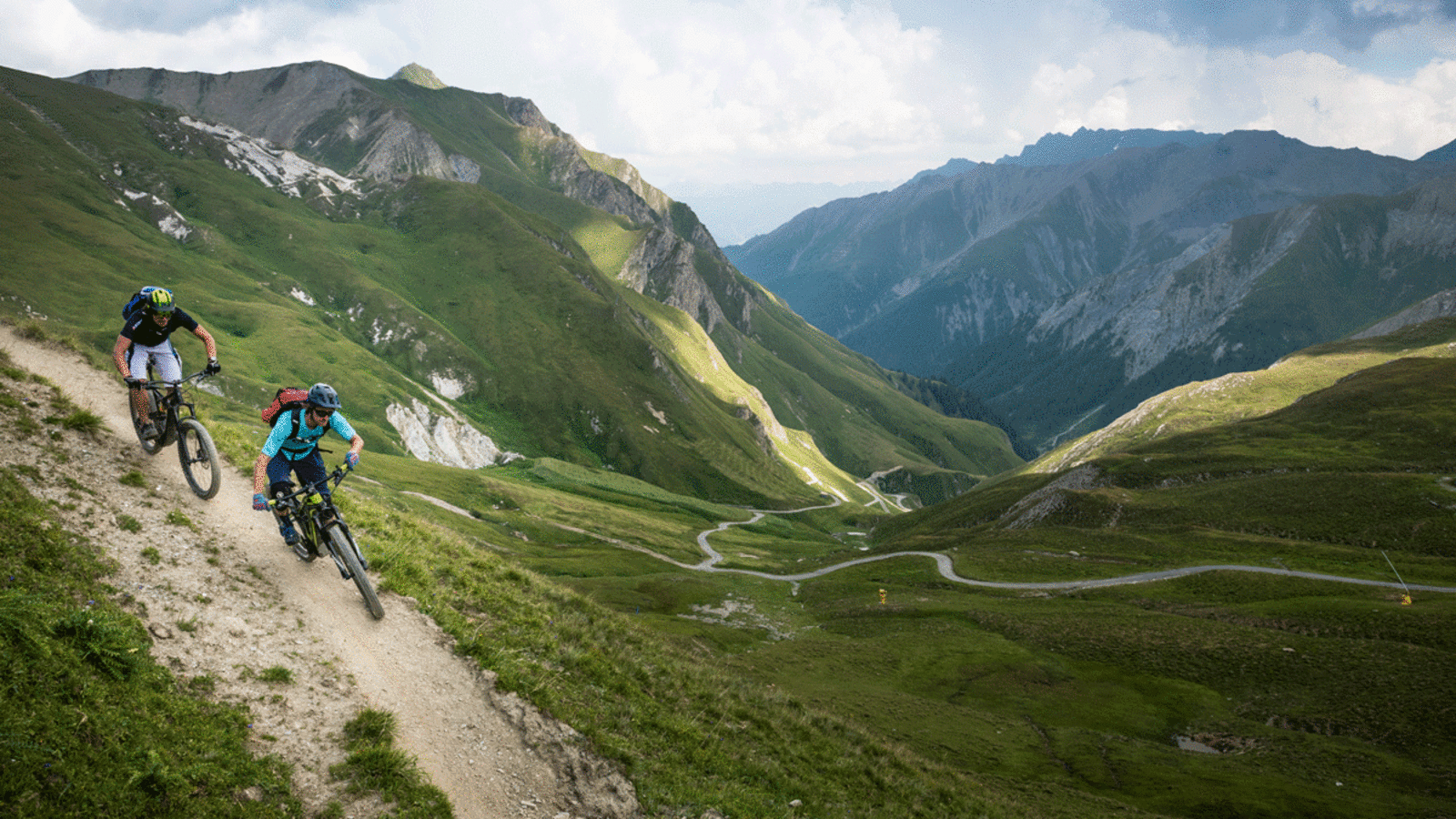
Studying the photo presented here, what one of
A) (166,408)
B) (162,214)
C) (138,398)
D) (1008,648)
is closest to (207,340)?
(138,398)

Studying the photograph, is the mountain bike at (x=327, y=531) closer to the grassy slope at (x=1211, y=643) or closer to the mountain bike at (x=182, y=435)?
the mountain bike at (x=182, y=435)

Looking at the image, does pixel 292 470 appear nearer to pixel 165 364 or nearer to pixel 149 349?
pixel 165 364

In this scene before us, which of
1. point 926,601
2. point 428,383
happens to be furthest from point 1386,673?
point 428,383

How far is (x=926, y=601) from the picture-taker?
7700cm

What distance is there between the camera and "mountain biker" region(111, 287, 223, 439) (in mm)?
17344

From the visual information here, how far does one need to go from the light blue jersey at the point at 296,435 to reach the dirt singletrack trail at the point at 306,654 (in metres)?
2.45

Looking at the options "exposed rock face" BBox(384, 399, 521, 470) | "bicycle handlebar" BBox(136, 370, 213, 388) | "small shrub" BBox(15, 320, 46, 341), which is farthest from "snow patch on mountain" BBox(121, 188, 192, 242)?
"bicycle handlebar" BBox(136, 370, 213, 388)

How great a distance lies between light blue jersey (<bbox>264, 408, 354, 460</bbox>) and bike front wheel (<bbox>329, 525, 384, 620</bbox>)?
6.57 feet

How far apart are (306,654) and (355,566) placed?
2.18m

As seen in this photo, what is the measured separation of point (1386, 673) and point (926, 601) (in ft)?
125

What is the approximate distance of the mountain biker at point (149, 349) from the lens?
1734cm

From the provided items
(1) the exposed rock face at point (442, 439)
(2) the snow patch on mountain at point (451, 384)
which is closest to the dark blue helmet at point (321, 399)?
(1) the exposed rock face at point (442, 439)

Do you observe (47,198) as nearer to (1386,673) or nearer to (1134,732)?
(1134,732)

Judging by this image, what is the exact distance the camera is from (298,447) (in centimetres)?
1548
